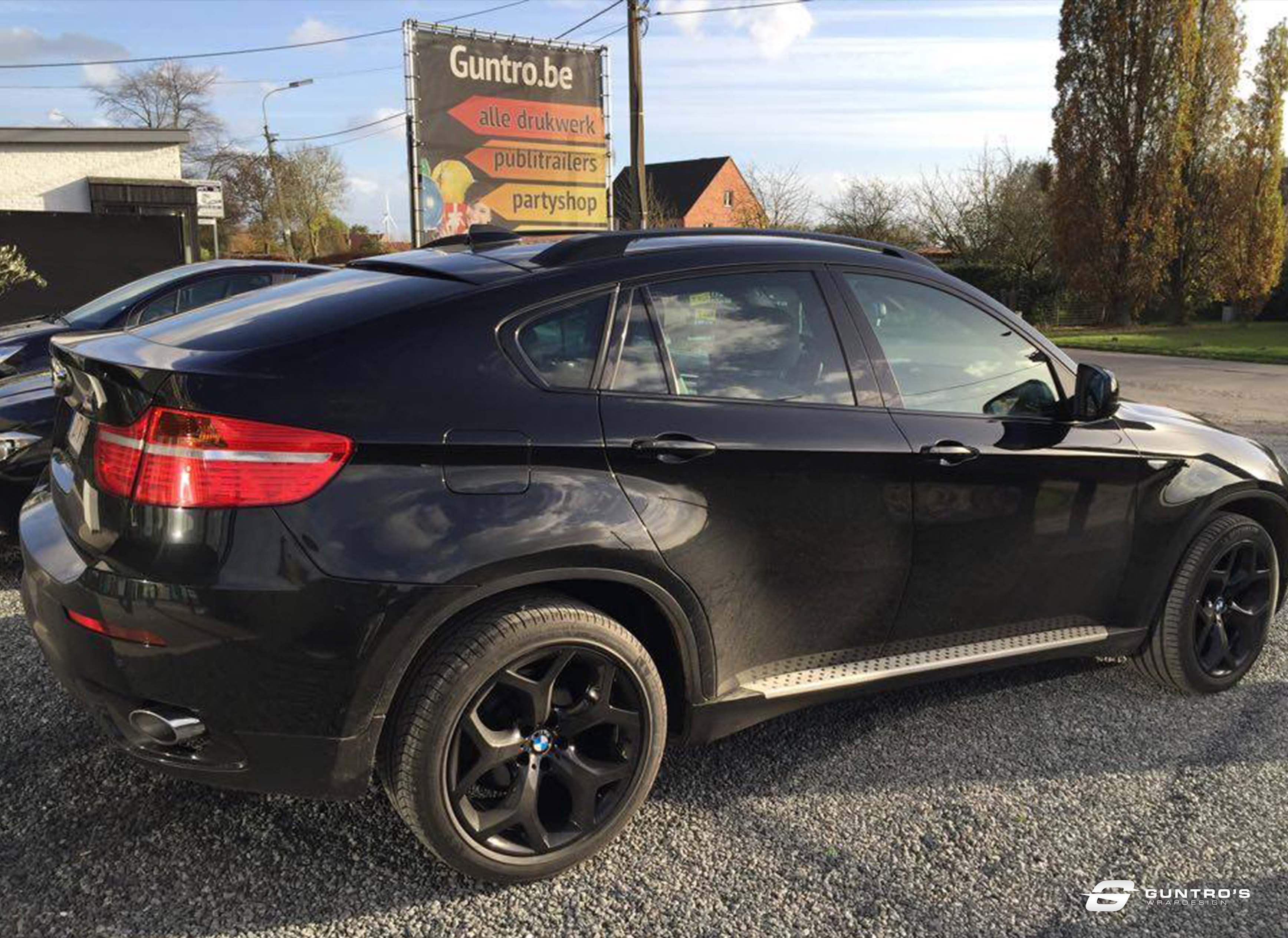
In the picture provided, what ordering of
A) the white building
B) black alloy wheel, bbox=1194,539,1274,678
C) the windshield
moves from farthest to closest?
1. the white building
2. the windshield
3. black alloy wheel, bbox=1194,539,1274,678

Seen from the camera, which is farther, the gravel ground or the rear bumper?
the gravel ground

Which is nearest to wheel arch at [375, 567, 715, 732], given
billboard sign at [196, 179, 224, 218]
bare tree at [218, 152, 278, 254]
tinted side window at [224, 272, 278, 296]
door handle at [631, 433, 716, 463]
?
door handle at [631, 433, 716, 463]

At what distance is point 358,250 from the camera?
4725cm

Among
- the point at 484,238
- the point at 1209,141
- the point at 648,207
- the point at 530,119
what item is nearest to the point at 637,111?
the point at 530,119

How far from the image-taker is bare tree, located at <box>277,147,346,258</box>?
53.2 metres

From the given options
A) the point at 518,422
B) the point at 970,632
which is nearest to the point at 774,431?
the point at 518,422

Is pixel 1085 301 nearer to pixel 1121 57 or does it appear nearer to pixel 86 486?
pixel 1121 57

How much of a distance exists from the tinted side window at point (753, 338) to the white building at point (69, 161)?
2210 centimetres

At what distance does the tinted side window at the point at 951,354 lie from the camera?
→ 317cm

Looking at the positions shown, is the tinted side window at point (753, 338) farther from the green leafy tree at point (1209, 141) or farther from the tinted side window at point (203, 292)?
the green leafy tree at point (1209, 141)

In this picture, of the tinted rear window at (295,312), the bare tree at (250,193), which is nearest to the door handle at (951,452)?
the tinted rear window at (295,312)

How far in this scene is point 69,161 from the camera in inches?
851

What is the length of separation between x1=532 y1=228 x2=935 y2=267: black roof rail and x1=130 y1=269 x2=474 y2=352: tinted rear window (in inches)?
12.4

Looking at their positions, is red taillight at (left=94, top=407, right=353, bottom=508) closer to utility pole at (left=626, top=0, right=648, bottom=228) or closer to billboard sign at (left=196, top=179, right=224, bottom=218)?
utility pole at (left=626, top=0, right=648, bottom=228)
